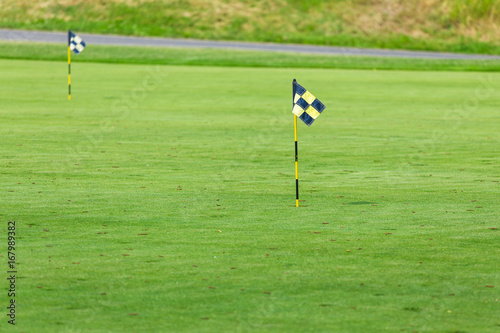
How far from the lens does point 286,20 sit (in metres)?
57.5

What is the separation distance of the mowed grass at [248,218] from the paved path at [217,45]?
23790mm

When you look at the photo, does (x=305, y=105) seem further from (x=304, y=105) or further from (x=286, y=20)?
(x=286, y=20)

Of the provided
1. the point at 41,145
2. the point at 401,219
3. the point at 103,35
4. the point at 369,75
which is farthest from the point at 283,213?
the point at 103,35

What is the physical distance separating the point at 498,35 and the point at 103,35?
26801 mm

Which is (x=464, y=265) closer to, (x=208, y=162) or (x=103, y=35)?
(x=208, y=162)

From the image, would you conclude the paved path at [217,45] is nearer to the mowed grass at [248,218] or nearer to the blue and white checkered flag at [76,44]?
the blue and white checkered flag at [76,44]

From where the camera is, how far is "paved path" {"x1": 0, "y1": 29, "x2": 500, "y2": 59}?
4744 cm

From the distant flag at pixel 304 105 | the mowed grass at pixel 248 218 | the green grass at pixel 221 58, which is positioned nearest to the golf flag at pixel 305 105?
the distant flag at pixel 304 105

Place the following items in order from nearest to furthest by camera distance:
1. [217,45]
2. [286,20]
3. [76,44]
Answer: [76,44] < [217,45] < [286,20]

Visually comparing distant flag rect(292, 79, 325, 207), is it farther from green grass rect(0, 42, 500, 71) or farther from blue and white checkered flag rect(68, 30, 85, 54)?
green grass rect(0, 42, 500, 71)

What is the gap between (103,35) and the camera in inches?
2096

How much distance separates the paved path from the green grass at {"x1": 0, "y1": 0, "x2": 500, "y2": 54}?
2.50m

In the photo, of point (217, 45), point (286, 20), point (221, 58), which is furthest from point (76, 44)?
point (286, 20)

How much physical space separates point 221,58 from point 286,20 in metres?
16.1
